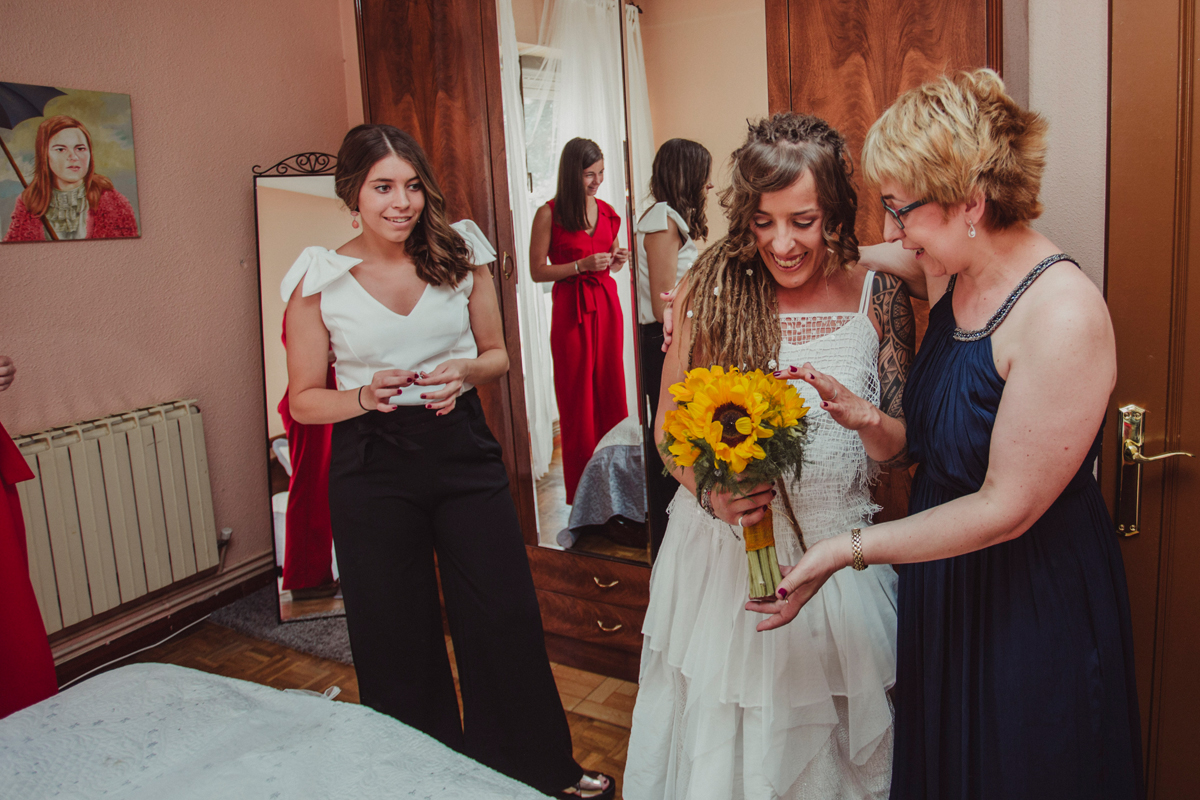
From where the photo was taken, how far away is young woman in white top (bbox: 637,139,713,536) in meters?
2.28

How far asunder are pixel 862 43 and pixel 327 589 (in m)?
2.83

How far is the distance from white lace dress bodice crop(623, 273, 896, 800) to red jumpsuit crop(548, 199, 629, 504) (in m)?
0.96

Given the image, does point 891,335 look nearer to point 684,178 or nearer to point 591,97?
point 684,178

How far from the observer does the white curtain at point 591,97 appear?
7.79ft

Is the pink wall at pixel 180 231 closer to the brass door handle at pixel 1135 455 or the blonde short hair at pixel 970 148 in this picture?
the blonde short hair at pixel 970 148

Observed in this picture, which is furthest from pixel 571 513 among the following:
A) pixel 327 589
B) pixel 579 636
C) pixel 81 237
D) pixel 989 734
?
pixel 81 237

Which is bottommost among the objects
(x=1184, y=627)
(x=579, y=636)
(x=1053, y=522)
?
(x=579, y=636)

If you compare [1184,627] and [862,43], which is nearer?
[1184,627]

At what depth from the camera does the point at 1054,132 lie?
1.72 meters

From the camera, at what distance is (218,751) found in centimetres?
122

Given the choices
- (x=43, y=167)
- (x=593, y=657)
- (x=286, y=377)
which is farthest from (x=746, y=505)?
(x=43, y=167)

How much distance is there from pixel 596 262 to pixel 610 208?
0.56ft

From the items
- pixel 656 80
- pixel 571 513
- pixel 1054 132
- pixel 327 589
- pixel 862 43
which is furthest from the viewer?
pixel 327 589

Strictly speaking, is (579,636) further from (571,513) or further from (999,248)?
(999,248)
